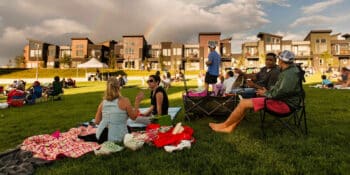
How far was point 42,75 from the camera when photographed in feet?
177

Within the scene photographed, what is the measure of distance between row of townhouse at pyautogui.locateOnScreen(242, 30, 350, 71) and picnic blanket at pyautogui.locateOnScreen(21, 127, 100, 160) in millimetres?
68588

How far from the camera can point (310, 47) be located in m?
72.1

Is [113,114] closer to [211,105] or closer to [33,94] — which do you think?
[211,105]

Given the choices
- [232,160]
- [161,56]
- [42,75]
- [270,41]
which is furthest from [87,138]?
[270,41]

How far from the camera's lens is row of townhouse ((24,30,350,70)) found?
233 feet

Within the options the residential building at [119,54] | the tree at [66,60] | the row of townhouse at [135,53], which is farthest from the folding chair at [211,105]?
the tree at [66,60]

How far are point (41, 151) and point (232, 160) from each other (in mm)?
3211

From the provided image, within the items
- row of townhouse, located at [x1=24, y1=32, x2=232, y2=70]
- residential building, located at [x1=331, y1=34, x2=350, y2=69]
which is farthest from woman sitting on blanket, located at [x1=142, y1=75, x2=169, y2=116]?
residential building, located at [x1=331, y1=34, x2=350, y2=69]

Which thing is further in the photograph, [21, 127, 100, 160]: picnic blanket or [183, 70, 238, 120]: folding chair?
[183, 70, 238, 120]: folding chair

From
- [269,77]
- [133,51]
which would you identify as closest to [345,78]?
[269,77]

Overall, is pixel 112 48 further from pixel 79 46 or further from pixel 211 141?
pixel 211 141

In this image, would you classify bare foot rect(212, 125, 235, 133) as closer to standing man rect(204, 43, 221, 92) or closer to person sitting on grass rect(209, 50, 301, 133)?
person sitting on grass rect(209, 50, 301, 133)

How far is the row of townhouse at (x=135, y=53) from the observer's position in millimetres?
72875

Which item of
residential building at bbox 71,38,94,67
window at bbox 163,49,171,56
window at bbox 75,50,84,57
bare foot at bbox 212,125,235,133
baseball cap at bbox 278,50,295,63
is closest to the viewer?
baseball cap at bbox 278,50,295,63
